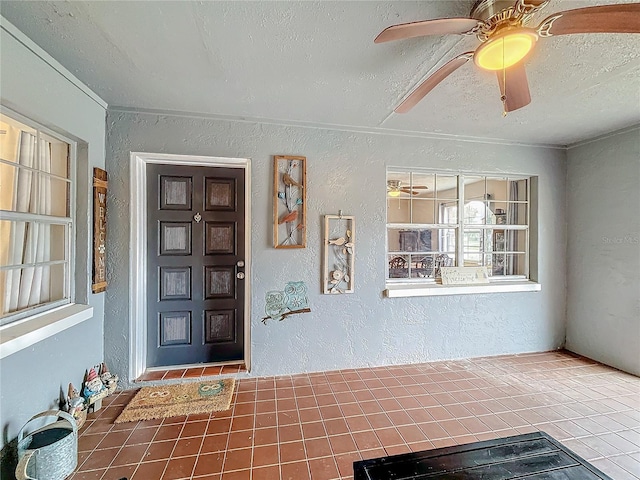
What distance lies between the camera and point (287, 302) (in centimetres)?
283

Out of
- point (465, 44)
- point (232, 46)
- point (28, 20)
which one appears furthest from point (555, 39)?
point (28, 20)

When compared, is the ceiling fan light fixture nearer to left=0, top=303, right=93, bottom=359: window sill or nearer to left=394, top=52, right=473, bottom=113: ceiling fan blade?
left=394, top=52, right=473, bottom=113: ceiling fan blade

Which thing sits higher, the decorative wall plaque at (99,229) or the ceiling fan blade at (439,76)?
the ceiling fan blade at (439,76)

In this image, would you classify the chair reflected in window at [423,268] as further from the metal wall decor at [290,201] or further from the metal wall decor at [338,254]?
the metal wall decor at [290,201]

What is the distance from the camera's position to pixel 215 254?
2.89m

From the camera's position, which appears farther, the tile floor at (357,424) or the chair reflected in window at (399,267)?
the chair reflected in window at (399,267)

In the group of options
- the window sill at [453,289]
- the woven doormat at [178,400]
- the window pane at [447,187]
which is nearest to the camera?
the woven doormat at [178,400]

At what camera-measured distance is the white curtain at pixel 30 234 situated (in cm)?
175

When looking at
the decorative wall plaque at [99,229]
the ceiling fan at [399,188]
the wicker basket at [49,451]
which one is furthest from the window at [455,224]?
the wicker basket at [49,451]

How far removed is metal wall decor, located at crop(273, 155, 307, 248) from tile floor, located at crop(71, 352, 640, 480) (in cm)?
135

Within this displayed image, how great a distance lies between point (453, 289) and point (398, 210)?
1.06m

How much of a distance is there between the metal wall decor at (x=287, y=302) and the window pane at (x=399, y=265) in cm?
106

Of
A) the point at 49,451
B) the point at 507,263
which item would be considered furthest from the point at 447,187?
the point at 49,451

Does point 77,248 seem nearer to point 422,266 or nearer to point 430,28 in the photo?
point 430,28
